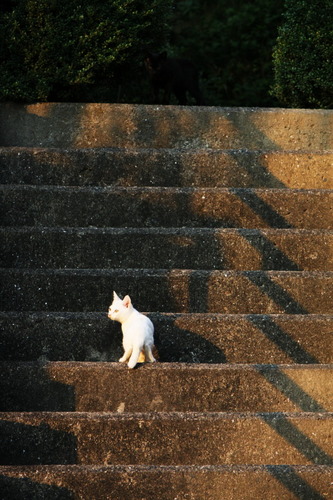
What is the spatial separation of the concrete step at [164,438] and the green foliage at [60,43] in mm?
3645

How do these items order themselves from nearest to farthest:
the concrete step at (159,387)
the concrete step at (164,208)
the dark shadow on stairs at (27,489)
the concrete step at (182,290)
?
1. the dark shadow on stairs at (27,489)
2. the concrete step at (159,387)
3. the concrete step at (182,290)
4. the concrete step at (164,208)

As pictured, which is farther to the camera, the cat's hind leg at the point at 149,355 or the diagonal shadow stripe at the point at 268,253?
the diagonal shadow stripe at the point at 268,253

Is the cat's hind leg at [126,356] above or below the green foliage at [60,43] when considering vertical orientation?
below

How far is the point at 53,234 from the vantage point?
6.47m

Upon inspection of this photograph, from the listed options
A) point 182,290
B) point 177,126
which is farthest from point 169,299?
point 177,126

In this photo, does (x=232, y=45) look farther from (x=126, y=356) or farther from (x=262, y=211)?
(x=126, y=356)

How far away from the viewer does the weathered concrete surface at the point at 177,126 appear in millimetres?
7938

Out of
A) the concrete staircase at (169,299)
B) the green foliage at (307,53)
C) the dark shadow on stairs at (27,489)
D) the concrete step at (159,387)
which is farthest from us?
the green foliage at (307,53)

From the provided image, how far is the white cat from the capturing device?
5.44 meters

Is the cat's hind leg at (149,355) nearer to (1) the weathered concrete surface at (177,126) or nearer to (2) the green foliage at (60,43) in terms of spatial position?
(1) the weathered concrete surface at (177,126)

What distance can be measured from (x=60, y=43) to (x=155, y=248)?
7.79ft

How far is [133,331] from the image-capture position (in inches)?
217

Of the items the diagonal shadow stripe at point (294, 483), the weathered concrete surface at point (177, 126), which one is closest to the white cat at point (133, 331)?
the diagonal shadow stripe at point (294, 483)

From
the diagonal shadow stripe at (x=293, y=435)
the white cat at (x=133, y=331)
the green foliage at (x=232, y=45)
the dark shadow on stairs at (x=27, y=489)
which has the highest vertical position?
the green foliage at (x=232, y=45)
